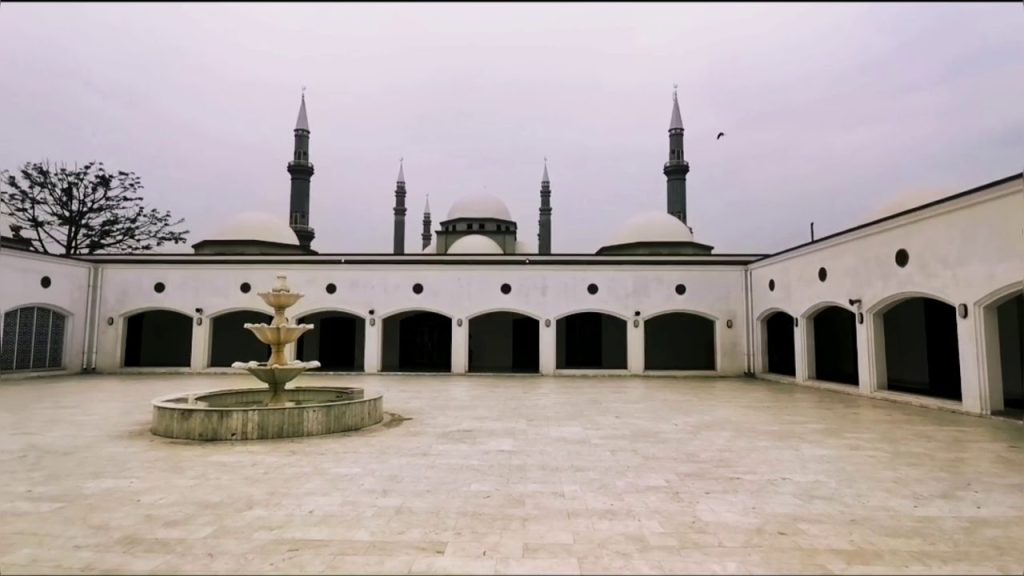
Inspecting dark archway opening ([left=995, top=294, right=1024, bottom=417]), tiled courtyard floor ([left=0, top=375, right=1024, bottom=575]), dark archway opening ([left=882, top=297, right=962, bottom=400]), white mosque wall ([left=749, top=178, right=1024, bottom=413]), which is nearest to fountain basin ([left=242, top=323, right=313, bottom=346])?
tiled courtyard floor ([left=0, top=375, right=1024, bottom=575])

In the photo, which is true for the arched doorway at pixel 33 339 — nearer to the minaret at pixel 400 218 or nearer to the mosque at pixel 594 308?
the mosque at pixel 594 308

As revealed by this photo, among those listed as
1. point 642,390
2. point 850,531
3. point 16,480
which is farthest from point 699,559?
A: point 642,390

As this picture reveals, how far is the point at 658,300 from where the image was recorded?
66.3ft

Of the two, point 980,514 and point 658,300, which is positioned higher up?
point 658,300

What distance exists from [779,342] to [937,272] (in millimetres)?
Answer: 8806

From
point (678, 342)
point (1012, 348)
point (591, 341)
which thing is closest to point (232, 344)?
point (591, 341)

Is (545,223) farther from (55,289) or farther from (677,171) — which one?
(55,289)

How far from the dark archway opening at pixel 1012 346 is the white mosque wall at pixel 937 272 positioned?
2.93m

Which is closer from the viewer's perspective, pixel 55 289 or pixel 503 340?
pixel 55 289

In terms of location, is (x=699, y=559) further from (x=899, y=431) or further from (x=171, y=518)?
(x=899, y=431)

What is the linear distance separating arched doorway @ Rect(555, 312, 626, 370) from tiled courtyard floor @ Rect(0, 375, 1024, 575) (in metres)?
12.3

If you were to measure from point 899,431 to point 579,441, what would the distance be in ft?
18.2

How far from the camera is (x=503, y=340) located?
77.7 ft

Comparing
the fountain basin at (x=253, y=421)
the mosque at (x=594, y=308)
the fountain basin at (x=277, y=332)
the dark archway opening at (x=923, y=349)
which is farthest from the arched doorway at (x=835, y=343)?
the fountain basin at (x=277, y=332)
